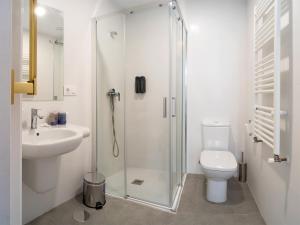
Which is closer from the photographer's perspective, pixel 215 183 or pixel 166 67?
pixel 215 183

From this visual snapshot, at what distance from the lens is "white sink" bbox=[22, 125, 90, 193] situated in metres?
1.38

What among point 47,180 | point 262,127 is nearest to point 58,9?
point 47,180

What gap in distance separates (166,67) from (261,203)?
1.68 metres

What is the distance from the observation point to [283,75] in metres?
Result: 1.46

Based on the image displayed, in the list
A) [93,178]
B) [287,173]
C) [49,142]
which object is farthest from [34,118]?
[287,173]

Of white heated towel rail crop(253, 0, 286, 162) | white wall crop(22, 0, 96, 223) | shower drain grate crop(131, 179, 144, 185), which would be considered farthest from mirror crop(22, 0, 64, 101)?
white heated towel rail crop(253, 0, 286, 162)

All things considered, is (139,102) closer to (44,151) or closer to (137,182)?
(137,182)

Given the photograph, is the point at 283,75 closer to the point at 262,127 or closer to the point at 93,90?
the point at 262,127

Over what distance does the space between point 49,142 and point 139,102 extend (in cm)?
145

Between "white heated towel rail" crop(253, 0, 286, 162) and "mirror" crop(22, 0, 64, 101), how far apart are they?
185 centimetres

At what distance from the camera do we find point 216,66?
284 centimetres

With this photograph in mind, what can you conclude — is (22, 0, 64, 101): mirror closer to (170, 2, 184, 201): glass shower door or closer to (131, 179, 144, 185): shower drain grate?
(170, 2, 184, 201): glass shower door

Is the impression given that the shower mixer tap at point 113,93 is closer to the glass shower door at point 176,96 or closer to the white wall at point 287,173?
the glass shower door at point 176,96

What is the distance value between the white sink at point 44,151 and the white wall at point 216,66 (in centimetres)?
173
